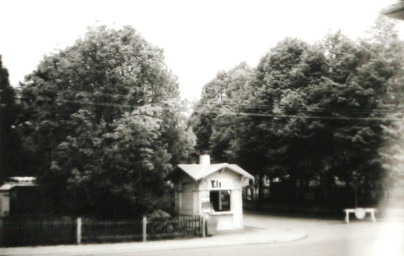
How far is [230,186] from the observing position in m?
22.8

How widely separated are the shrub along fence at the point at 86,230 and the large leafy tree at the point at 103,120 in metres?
1.30

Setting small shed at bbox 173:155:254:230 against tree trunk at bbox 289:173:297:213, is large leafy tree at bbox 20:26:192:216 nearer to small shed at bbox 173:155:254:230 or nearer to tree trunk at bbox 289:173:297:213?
small shed at bbox 173:155:254:230

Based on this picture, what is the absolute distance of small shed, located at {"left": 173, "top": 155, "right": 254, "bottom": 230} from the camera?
22.0 meters

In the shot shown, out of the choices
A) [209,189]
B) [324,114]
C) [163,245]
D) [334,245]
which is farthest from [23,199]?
[324,114]

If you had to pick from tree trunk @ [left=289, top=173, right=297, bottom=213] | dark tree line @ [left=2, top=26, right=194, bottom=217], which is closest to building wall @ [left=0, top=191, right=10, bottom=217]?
dark tree line @ [left=2, top=26, right=194, bottom=217]

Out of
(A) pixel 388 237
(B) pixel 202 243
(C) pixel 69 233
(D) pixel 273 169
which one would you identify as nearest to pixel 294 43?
(D) pixel 273 169

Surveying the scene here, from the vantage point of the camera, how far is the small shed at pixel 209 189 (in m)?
22.0

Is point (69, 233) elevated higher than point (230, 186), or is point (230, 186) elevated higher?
point (230, 186)

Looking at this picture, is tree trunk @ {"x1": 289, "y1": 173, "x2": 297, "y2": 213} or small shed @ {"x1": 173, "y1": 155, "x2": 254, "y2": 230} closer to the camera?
small shed @ {"x1": 173, "y1": 155, "x2": 254, "y2": 230}

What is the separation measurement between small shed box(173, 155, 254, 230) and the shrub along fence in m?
2.33

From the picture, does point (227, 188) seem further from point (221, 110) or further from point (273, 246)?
point (221, 110)

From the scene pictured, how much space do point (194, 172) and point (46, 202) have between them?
9.02 m

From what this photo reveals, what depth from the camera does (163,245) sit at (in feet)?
57.3

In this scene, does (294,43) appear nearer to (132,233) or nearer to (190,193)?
(190,193)
